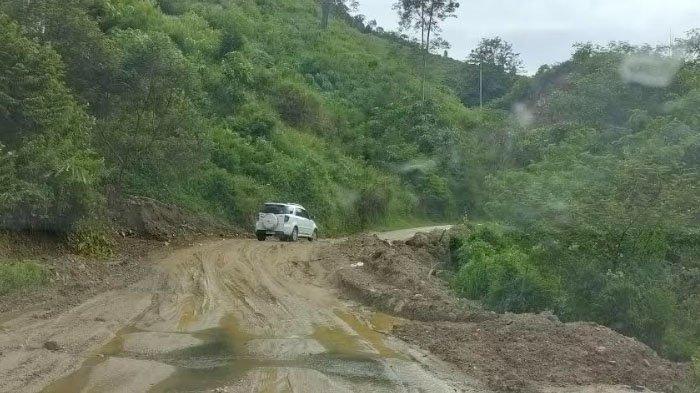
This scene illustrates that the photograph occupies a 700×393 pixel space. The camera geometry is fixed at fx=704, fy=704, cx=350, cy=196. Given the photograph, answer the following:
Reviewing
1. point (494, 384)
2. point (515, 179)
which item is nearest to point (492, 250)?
point (515, 179)

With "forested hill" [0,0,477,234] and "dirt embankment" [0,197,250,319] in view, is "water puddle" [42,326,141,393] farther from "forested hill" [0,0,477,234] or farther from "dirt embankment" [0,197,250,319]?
"forested hill" [0,0,477,234]

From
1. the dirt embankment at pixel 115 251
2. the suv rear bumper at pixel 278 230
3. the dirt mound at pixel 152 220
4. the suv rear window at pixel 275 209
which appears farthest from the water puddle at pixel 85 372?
the suv rear window at pixel 275 209

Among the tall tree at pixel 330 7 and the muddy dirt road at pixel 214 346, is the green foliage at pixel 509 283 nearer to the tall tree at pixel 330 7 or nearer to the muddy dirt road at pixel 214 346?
the muddy dirt road at pixel 214 346

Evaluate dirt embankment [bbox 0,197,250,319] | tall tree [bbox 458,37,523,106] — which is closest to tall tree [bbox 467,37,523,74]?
tall tree [bbox 458,37,523,106]

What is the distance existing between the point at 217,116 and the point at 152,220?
49.4 feet

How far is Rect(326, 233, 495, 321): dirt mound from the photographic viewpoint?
13.6 m

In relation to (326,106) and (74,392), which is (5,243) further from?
(326,106)

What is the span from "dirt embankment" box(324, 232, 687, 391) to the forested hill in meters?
8.49

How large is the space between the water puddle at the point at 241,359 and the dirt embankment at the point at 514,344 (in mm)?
1084

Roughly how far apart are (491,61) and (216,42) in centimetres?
5039

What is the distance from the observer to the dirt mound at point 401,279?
13.6 metres

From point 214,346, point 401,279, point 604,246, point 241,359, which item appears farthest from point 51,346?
point 604,246

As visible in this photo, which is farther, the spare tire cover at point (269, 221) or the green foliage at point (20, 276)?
the spare tire cover at point (269, 221)

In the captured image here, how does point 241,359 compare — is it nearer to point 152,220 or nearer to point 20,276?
point 20,276
